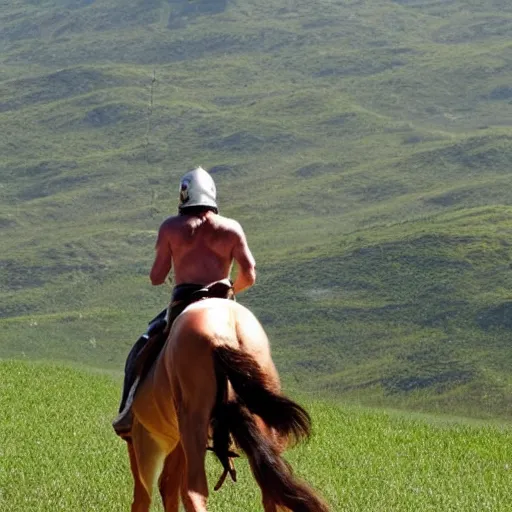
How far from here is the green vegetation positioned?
40.8 ft

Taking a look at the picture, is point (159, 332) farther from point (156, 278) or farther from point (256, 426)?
point (256, 426)

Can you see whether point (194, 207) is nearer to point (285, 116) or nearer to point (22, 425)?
point (22, 425)

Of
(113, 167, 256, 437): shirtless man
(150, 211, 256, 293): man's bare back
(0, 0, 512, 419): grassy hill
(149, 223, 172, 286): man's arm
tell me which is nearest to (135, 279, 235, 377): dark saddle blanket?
(113, 167, 256, 437): shirtless man

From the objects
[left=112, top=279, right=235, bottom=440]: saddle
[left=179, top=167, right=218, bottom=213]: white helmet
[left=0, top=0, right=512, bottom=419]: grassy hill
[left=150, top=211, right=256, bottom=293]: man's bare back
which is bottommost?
[left=0, top=0, right=512, bottom=419]: grassy hill

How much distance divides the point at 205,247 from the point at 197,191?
47cm

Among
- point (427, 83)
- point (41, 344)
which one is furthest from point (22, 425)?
point (427, 83)

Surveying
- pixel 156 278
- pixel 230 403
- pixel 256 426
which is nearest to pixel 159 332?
pixel 156 278

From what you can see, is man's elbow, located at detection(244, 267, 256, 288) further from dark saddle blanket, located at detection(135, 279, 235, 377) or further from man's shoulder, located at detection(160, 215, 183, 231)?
man's shoulder, located at detection(160, 215, 183, 231)

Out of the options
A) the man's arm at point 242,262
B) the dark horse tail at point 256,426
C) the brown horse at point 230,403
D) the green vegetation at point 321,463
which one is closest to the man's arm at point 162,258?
the man's arm at point 242,262

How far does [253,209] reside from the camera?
124m

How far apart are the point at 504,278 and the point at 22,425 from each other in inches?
2459

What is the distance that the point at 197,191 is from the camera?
9734mm

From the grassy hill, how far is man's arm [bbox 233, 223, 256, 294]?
33.3 meters

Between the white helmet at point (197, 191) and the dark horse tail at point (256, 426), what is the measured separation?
1587 mm
